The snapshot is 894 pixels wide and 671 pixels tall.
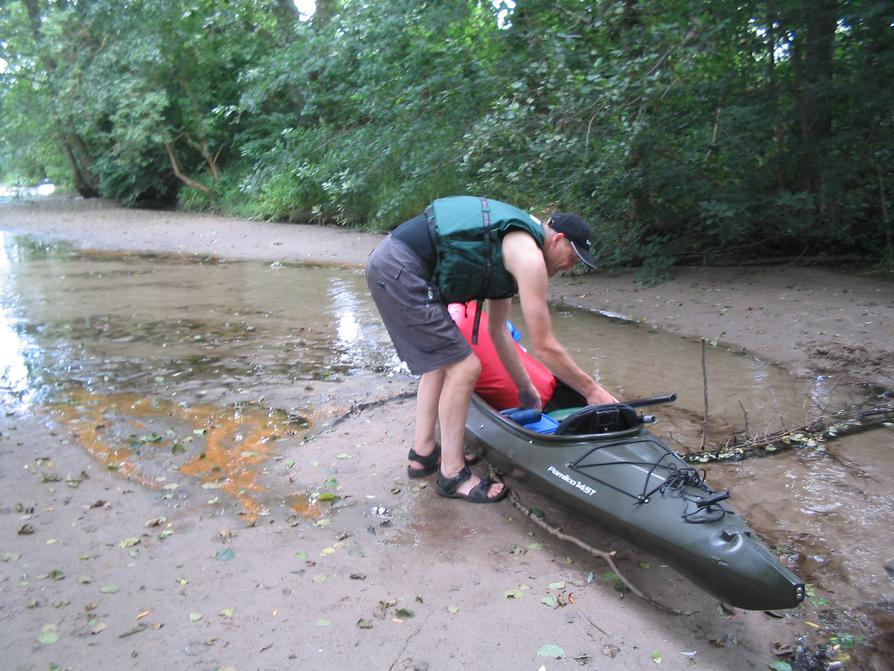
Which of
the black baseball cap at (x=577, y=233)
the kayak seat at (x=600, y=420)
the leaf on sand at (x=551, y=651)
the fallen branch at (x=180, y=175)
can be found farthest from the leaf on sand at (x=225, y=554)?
the fallen branch at (x=180, y=175)

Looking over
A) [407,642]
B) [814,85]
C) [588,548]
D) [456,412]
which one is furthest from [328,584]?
[814,85]

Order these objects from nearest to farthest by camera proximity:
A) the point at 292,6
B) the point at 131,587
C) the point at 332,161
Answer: the point at 131,587 → the point at 332,161 → the point at 292,6

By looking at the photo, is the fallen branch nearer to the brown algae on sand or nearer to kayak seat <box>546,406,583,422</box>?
the brown algae on sand

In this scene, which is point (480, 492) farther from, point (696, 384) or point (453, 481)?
point (696, 384)

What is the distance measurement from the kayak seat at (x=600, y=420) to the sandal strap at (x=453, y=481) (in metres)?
0.67

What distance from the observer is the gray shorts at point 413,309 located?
13.5ft

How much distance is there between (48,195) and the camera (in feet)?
99.6

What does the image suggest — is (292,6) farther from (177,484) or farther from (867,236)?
(177,484)

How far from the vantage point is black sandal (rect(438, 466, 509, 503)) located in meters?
4.38

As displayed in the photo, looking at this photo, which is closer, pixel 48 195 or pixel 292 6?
pixel 292 6

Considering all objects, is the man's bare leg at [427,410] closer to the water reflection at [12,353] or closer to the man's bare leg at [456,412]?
the man's bare leg at [456,412]

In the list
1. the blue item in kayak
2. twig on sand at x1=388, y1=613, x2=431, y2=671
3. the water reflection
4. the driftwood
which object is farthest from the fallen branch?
twig on sand at x1=388, y1=613, x2=431, y2=671

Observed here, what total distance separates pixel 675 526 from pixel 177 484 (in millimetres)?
2925

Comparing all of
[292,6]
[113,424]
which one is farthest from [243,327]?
[292,6]
